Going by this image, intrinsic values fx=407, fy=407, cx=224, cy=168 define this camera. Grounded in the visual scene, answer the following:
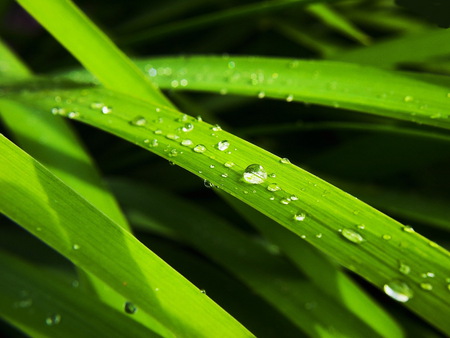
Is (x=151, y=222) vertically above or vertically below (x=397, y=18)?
below

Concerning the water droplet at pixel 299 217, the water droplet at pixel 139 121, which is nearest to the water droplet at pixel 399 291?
the water droplet at pixel 299 217

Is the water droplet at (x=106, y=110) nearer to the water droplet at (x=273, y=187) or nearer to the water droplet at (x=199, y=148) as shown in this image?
the water droplet at (x=199, y=148)

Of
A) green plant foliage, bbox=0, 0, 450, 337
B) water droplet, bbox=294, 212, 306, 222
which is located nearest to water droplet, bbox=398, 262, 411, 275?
green plant foliage, bbox=0, 0, 450, 337

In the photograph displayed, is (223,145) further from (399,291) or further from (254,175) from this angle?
(399,291)

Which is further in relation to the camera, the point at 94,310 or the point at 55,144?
the point at 55,144

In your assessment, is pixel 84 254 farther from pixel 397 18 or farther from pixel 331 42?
pixel 397 18

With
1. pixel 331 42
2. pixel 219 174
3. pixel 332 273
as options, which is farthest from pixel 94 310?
pixel 331 42

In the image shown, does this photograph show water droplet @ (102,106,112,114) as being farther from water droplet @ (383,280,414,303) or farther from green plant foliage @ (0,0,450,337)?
water droplet @ (383,280,414,303)
